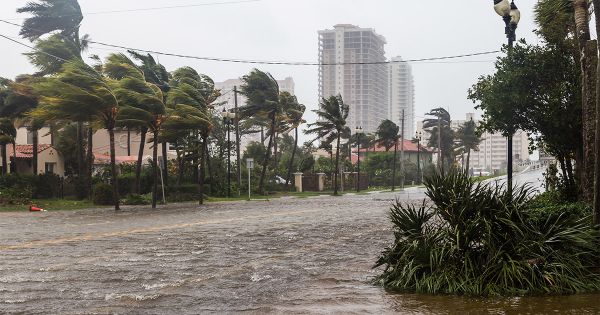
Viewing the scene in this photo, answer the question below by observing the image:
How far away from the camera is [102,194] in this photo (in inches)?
1257

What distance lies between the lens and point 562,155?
1609 centimetres

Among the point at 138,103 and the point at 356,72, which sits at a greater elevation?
the point at 356,72

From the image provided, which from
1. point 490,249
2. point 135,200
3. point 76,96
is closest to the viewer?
point 490,249

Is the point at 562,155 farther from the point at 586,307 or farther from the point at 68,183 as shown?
the point at 68,183

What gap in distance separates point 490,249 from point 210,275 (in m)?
4.18

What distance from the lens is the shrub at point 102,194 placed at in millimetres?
31859

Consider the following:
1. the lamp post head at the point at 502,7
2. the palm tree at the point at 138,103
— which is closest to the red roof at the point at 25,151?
the palm tree at the point at 138,103

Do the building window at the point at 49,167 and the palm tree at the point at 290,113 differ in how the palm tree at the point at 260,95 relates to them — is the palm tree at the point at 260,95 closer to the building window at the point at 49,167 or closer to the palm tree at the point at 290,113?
the palm tree at the point at 290,113

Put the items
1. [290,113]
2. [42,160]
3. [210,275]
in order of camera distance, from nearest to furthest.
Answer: [210,275] < [42,160] < [290,113]

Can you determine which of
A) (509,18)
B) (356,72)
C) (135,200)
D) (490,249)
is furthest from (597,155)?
(356,72)

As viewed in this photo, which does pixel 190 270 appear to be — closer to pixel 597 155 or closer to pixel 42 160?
pixel 597 155

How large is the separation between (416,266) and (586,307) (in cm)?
211

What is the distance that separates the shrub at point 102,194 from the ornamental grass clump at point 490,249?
2630 cm

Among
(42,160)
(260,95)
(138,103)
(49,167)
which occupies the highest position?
(260,95)
